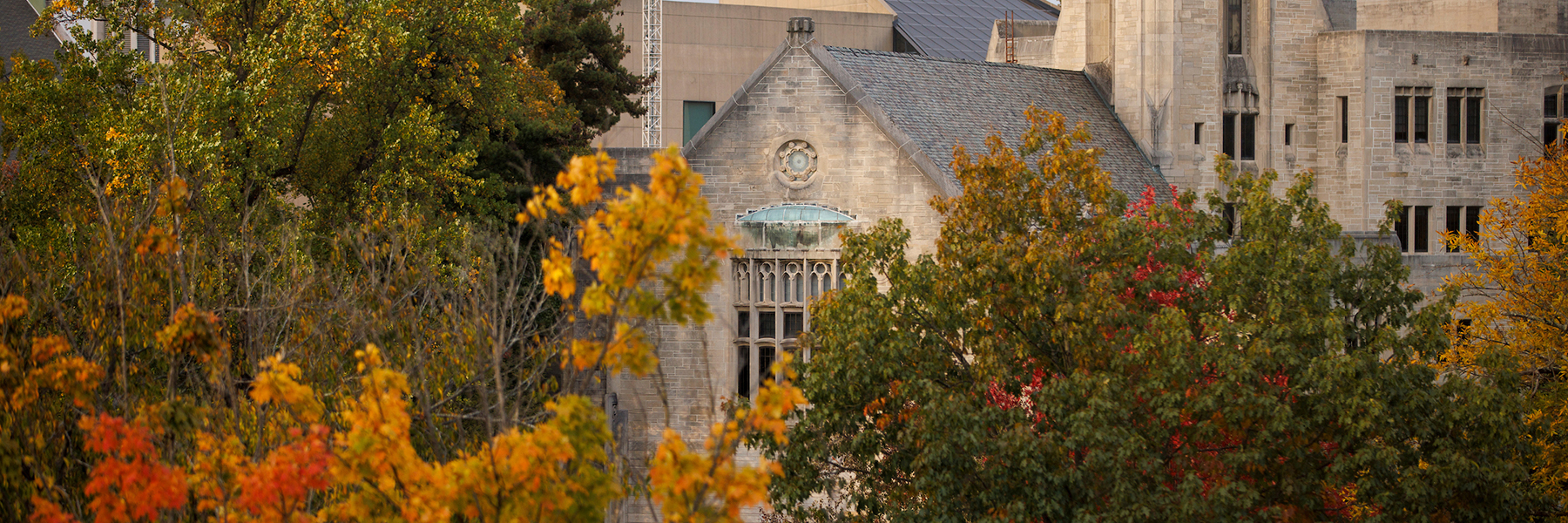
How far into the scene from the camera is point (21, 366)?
13.6 meters

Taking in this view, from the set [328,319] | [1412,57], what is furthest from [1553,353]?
[328,319]

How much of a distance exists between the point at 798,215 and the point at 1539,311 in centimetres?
1378

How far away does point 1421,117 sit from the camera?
41.0m

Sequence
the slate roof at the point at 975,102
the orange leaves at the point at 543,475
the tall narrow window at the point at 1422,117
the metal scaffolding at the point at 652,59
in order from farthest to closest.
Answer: the metal scaffolding at the point at 652,59
the tall narrow window at the point at 1422,117
the slate roof at the point at 975,102
the orange leaves at the point at 543,475

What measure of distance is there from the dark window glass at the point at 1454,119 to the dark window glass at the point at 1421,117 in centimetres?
61

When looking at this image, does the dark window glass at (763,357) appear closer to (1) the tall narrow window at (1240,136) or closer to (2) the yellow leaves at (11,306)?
(1) the tall narrow window at (1240,136)

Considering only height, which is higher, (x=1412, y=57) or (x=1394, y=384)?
(x=1412, y=57)

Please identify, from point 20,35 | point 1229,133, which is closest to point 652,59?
point 20,35

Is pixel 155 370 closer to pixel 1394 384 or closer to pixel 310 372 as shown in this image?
pixel 310 372

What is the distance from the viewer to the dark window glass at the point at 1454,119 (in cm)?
4094

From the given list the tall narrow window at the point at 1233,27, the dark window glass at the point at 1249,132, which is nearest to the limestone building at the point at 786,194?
the tall narrow window at the point at 1233,27

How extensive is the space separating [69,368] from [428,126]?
1703 cm

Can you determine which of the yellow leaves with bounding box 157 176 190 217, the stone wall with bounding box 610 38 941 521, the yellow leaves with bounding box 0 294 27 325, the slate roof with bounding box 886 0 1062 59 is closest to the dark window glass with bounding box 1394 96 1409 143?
the stone wall with bounding box 610 38 941 521

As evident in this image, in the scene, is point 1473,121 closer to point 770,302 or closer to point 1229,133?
point 1229,133
